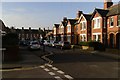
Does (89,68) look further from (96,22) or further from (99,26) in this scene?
(96,22)

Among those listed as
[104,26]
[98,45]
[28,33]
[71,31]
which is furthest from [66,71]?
[28,33]

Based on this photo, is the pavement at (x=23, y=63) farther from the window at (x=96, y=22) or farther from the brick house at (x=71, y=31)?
the brick house at (x=71, y=31)

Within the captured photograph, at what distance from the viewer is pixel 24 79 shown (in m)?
12.1

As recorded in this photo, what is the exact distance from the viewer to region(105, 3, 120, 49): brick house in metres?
40.9

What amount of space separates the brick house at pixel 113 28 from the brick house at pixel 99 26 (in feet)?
4.48

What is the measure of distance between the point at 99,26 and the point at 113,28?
5189 millimetres

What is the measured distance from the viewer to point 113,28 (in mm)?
41969

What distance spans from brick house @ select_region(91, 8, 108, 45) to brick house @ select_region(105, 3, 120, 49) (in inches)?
53.8

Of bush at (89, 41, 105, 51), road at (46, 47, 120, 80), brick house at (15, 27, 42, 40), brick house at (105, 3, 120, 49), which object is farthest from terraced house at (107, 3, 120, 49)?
brick house at (15, 27, 42, 40)

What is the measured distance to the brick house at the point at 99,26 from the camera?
45.2m

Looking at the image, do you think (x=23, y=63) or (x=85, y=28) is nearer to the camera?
(x=23, y=63)

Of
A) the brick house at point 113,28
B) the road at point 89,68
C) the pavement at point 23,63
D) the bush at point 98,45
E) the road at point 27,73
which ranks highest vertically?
the brick house at point 113,28

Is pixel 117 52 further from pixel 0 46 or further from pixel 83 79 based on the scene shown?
pixel 83 79

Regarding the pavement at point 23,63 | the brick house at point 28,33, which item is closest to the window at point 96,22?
the pavement at point 23,63
